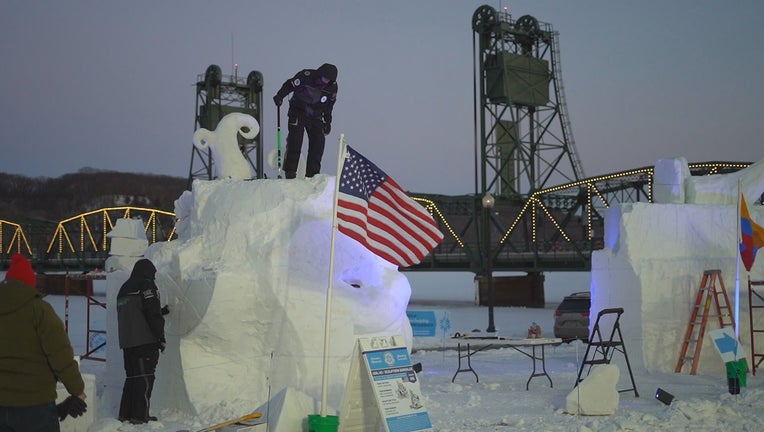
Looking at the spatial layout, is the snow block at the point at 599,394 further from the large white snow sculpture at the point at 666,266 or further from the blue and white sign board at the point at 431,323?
the blue and white sign board at the point at 431,323

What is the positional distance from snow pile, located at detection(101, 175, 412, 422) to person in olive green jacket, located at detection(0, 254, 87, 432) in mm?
3676

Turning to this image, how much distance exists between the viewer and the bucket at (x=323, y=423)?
7.53m

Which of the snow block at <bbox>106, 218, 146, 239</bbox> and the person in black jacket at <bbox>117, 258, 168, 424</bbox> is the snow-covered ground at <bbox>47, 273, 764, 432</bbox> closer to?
the person in black jacket at <bbox>117, 258, 168, 424</bbox>

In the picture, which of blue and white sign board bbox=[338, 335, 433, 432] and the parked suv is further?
the parked suv

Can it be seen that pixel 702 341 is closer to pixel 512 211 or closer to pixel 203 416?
pixel 203 416

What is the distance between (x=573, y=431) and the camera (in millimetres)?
8086

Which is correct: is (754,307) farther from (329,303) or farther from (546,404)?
(329,303)

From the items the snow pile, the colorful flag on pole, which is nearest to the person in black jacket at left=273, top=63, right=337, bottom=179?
the snow pile

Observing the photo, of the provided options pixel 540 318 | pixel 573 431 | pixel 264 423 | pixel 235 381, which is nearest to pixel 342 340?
pixel 235 381

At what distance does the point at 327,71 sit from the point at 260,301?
9.17 feet

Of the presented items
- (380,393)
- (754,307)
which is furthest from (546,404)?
(754,307)

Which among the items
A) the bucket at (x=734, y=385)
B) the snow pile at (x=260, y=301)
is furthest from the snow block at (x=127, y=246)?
the bucket at (x=734, y=385)

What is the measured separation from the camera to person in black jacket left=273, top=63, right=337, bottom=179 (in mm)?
10367

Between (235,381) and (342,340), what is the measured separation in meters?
1.17
